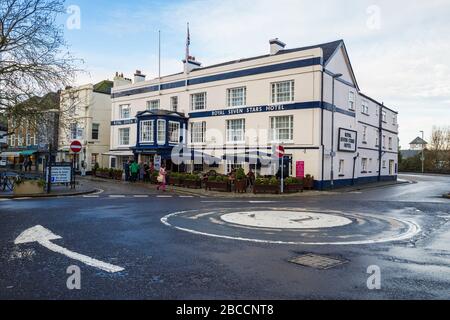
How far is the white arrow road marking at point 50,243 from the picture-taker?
19.4 ft

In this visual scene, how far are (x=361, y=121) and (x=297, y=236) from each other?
27208 mm

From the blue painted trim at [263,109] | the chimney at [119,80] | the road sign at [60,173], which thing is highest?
the chimney at [119,80]

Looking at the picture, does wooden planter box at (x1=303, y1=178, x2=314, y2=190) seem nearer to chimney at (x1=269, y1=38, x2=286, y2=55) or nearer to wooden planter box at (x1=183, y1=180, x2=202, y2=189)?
wooden planter box at (x1=183, y1=180, x2=202, y2=189)

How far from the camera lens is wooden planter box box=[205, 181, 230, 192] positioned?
899 inches

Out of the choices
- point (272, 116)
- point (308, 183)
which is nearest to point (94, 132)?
point (272, 116)

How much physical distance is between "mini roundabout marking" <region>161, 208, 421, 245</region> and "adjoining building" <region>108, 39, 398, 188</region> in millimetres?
13223

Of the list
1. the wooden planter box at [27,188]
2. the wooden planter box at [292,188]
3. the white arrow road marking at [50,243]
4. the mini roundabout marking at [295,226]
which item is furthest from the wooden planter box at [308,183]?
the white arrow road marking at [50,243]

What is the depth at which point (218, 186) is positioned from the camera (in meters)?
23.1

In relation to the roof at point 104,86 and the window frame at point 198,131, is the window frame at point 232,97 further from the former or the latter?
the roof at point 104,86

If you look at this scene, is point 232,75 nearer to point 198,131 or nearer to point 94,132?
point 198,131

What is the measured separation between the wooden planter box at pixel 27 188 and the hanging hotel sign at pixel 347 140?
2054 centimetres

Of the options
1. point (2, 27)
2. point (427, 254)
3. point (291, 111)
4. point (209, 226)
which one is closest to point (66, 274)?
point (209, 226)
